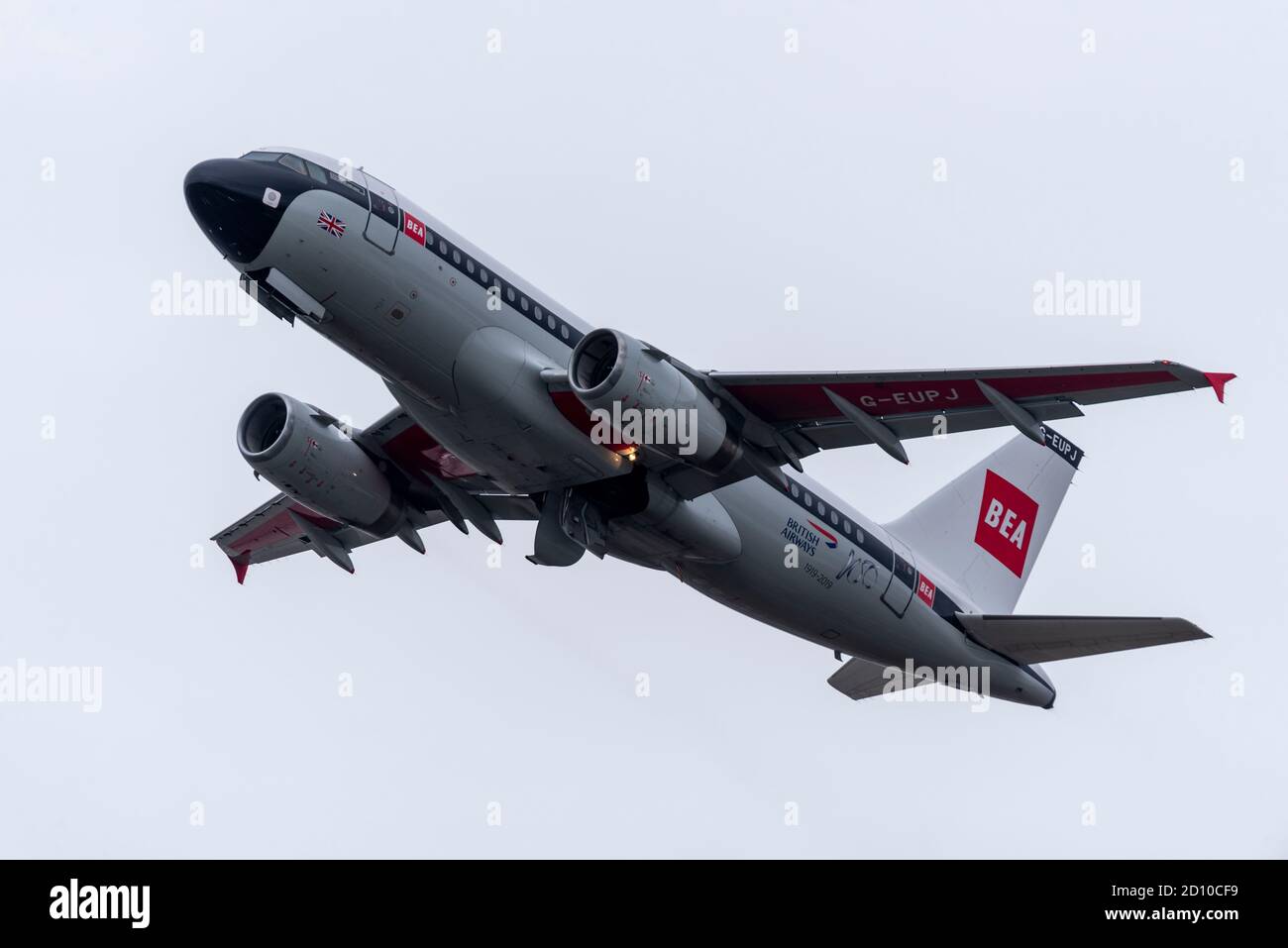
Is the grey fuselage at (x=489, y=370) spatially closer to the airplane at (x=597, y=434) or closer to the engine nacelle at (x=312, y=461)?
the airplane at (x=597, y=434)

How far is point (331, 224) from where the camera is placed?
29.7m

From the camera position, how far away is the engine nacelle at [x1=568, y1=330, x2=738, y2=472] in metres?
30.2

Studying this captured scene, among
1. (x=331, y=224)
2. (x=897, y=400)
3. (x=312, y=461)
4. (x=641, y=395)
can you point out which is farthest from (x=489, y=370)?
(x=897, y=400)

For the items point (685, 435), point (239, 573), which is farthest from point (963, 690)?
point (239, 573)

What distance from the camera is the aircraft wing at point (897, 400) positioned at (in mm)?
29672

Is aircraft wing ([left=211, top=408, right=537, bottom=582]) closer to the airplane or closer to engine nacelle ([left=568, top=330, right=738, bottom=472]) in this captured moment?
the airplane

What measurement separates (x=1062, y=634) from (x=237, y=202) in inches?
818

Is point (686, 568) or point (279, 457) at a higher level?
point (279, 457)

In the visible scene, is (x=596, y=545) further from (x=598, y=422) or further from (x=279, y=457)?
(x=279, y=457)

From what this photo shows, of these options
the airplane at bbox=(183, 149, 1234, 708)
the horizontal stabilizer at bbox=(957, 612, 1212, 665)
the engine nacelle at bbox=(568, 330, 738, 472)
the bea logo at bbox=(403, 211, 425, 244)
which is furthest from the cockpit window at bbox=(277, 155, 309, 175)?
the horizontal stabilizer at bbox=(957, 612, 1212, 665)

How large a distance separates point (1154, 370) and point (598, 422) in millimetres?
10066

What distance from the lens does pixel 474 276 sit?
3111 cm

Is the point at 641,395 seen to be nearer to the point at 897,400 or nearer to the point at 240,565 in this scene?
the point at 897,400

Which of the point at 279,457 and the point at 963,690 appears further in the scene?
the point at 963,690
